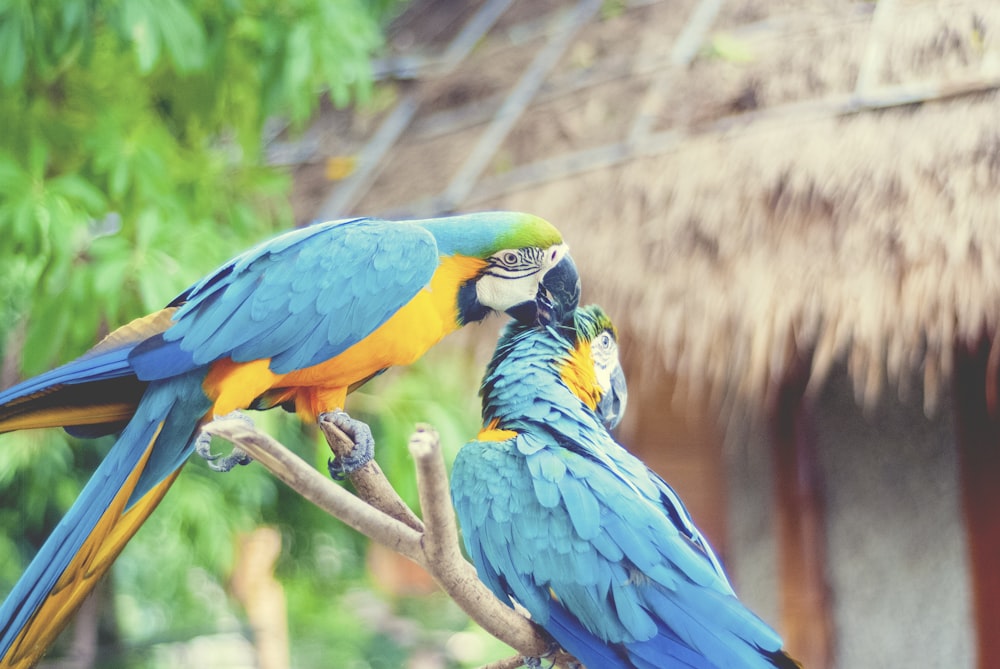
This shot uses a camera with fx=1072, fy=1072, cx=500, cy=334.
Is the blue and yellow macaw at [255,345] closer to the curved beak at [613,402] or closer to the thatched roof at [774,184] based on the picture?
the curved beak at [613,402]

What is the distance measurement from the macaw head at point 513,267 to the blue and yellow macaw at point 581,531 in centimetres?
3

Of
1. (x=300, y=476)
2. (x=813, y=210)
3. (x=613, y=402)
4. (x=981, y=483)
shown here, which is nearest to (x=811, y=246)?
(x=813, y=210)

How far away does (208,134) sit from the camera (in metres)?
1.70

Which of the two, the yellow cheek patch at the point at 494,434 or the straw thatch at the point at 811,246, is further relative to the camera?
the straw thatch at the point at 811,246

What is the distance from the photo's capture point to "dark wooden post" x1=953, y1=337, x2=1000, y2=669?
6.68 feet

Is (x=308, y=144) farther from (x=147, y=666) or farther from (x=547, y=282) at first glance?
(x=547, y=282)

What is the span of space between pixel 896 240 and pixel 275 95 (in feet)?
3.34

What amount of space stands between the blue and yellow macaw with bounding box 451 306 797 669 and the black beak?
2cm

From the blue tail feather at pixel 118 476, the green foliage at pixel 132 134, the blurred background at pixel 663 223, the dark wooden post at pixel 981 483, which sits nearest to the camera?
the blue tail feather at pixel 118 476

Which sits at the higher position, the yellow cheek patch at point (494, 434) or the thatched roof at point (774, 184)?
the yellow cheek patch at point (494, 434)

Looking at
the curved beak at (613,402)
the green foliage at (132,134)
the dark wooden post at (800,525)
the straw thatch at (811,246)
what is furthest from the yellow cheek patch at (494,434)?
the dark wooden post at (800,525)

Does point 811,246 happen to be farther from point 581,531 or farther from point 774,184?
point 581,531

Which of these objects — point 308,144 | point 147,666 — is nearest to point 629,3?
point 308,144

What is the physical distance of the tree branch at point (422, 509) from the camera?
604 millimetres
